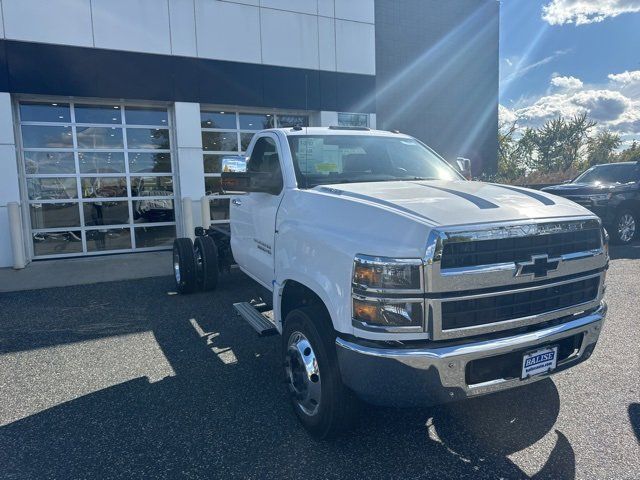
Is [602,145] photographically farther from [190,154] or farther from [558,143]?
[190,154]

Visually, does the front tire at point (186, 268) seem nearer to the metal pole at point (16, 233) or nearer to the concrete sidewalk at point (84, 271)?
the concrete sidewalk at point (84, 271)

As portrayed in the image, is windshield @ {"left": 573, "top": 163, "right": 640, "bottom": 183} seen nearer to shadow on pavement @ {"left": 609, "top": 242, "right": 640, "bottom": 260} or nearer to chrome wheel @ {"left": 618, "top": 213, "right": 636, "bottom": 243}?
chrome wheel @ {"left": 618, "top": 213, "right": 636, "bottom": 243}

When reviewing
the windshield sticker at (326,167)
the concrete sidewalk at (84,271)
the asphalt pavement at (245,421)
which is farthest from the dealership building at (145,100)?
the asphalt pavement at (245,421)

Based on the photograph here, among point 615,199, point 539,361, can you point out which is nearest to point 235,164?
point 539,361

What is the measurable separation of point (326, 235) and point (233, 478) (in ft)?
5.13

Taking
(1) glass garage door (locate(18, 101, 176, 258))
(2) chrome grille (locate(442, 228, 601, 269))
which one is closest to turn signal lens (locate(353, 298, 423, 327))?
(2) chrome grille (locate(442, 228, 601, 269))

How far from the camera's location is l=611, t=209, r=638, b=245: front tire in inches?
425

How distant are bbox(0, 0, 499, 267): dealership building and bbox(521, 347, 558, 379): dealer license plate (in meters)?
7.28

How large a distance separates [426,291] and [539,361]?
94cm

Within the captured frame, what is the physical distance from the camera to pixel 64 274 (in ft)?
29.7

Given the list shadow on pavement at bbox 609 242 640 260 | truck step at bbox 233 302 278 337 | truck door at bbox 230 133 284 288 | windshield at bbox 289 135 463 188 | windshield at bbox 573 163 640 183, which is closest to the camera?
truck step at bbox 233 302 278 337

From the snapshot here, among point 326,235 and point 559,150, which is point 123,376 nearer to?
point 326,235

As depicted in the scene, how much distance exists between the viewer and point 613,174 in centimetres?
1182

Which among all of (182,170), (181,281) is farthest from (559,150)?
(181,281)
